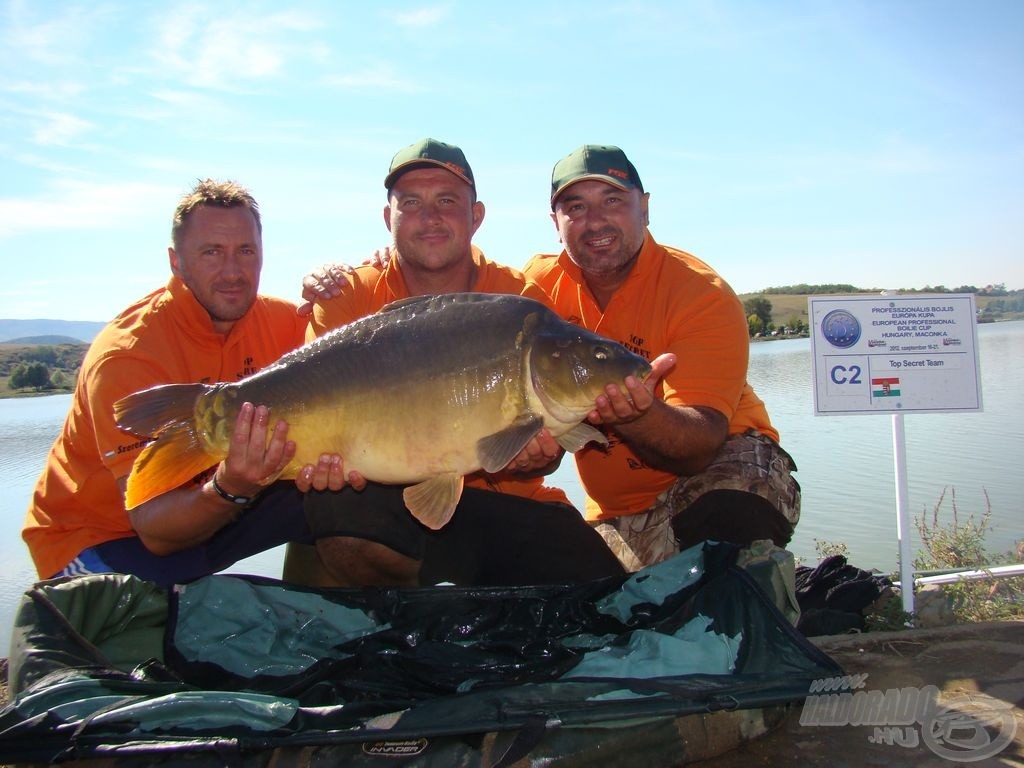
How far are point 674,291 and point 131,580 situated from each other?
6.32 feet

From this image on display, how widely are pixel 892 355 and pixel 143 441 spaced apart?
8.33 feet

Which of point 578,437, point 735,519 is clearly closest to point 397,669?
Answer: point 578,437

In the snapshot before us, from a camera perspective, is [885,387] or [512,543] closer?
[512,543]

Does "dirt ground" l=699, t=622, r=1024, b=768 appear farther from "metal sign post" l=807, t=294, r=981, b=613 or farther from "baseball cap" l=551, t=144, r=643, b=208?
"baseball cap" l=551, t=144, r=643, b=208

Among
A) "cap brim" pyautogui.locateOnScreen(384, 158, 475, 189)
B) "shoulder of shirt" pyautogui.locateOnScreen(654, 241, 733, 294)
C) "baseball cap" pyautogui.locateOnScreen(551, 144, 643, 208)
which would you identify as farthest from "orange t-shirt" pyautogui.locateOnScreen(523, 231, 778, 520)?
"cap brim" pyautogui.locateOnScreen(384, 158, 475, 189)

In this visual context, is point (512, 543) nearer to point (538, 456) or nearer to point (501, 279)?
point (538, 456)

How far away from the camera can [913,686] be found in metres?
2.00

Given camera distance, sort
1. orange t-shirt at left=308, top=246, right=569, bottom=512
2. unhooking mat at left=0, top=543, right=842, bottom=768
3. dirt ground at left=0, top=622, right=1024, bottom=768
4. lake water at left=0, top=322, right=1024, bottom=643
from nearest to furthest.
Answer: unhooking mat at left=0, top=543, right=842, bottom=768 → dirt ground at left=0, top=622, right=1024, bottom=768 → orange t-shirt at left=308, top=246, right=569, bottom=512 → lake water at left=0, top=322, right=1024, bottom=643

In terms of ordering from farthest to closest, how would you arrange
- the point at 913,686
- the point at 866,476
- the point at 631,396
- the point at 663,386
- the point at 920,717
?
the point at 866,476
the point at 663,386
the point at 631,396
the point at 913,686
the point at 920,717

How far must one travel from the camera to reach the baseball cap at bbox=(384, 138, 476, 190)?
278 cm

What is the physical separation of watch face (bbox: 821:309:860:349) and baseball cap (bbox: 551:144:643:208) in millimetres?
859

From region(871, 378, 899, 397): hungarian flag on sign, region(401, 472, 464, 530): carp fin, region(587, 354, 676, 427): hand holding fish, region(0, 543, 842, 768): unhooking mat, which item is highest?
region(587, 354, 676, 427): hand holding fish

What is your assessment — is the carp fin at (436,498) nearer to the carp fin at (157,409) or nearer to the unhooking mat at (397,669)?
the unhooking mat at (397,669)

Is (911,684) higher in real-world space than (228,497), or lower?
lower
